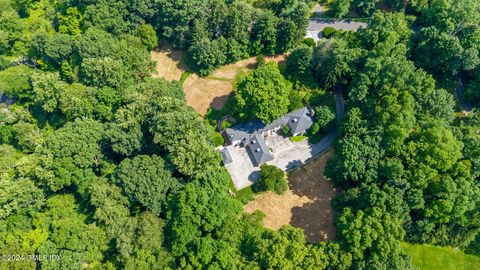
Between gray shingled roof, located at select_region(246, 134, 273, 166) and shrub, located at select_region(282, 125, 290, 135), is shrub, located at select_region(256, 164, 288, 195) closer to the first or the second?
gray shingled roof, located at select_region(246, 134, 273, 166)

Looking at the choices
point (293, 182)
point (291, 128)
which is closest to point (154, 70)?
point (291, 128)

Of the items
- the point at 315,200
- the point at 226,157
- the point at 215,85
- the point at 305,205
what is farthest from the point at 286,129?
the point at 215,85

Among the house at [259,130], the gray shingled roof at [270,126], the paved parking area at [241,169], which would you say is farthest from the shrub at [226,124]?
the paved parking area at [241,169]

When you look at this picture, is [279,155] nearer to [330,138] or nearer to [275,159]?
[275,159]

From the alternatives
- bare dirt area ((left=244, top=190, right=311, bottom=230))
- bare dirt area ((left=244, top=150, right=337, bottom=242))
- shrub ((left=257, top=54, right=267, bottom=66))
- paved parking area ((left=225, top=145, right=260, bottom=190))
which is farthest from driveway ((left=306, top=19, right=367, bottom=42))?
bare dirt area ((left=244, top=190, right=311, bottom=230))

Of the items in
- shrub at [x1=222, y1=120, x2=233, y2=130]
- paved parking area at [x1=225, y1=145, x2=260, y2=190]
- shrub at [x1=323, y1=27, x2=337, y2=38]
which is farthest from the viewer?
shrub at [x1=323, y1=27, x2=337, y2=38]
